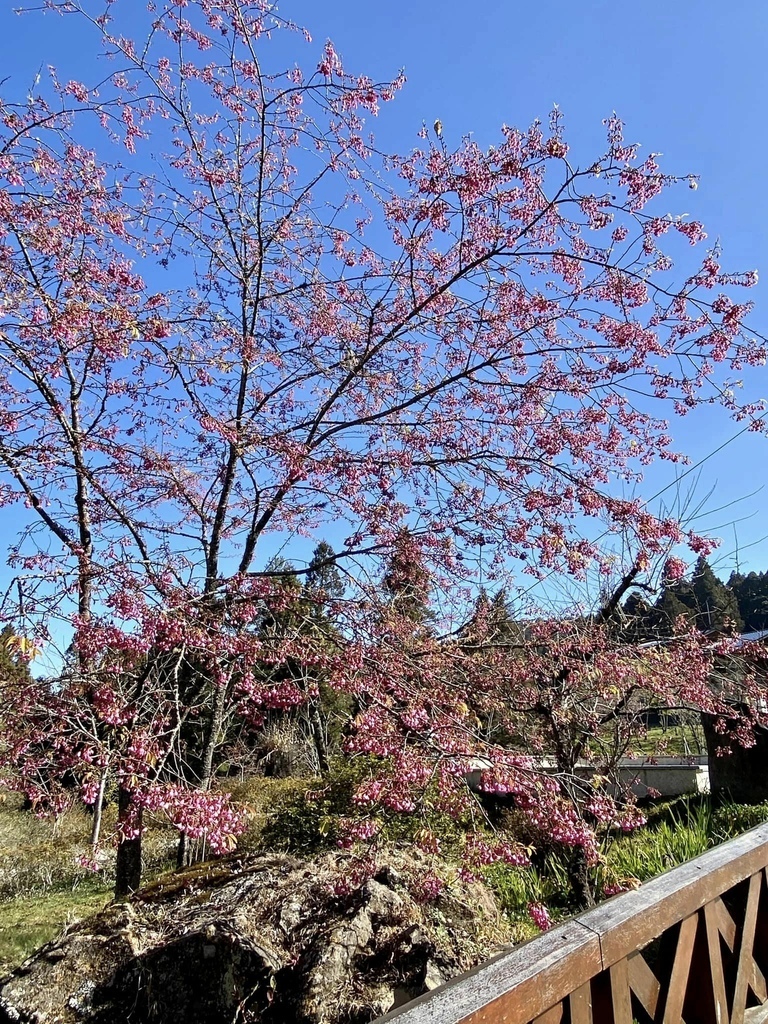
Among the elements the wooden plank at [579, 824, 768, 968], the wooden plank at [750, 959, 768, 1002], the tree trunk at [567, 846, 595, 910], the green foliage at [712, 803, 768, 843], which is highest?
the wooden plank at [579, 824, 768, 968]

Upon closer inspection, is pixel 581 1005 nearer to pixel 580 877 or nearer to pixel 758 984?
pixel 758 984

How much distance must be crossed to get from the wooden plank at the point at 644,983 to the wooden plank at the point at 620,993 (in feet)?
0.37

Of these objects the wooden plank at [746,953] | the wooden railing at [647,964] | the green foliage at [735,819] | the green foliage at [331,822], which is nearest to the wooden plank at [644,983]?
the wooden railing at [647,964]

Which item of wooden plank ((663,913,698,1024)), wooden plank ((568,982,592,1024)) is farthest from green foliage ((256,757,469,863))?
wooden plank ((568,982,592,1024))

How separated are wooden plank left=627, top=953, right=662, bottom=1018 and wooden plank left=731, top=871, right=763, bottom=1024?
1.99 feet

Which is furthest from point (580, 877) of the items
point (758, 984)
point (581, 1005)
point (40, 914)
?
point (40, 914)

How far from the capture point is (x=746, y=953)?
244cm

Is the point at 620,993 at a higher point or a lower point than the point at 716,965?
higher

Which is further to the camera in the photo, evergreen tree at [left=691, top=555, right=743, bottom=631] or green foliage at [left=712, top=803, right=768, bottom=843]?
green foliage at [left=712, top=803, right=768, bottom=843]

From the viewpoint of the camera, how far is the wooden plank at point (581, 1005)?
1.59 m

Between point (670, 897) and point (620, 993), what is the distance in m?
0.34

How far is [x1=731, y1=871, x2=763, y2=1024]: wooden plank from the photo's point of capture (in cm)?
233

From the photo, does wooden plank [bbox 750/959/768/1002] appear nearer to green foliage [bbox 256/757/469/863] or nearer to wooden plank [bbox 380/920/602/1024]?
wooden plank [bbox 380/920/602/1024]

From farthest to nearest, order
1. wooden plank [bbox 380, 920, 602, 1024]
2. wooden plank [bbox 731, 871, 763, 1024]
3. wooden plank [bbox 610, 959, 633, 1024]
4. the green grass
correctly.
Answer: the green grass, wooden plank [bbox 731, 871, 763, 1024], wooden plank [bbox 610, 959, 633, 1024], wooden plank [bbox 380, 920, 602, 1024]
